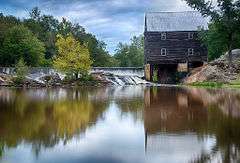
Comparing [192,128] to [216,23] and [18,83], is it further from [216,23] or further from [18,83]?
[18,83]

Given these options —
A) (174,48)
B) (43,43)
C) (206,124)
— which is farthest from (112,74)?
(206,124)

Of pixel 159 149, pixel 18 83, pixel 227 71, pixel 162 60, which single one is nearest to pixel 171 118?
pixel 159 149

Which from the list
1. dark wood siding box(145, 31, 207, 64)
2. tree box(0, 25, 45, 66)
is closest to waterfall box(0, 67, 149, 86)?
dark wood siding box(145, 31, 207, 64)

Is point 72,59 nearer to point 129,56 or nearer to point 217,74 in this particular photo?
point 217,74

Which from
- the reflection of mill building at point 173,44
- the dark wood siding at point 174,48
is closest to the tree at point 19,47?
the reflection of mill building at point 173,44

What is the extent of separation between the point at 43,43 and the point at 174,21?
32993 millimetres

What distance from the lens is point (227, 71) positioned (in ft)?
212

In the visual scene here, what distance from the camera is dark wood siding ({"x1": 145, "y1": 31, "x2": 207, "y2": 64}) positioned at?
75.6 metres

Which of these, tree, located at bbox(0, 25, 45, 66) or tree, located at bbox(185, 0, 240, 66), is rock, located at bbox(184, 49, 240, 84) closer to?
tree, located at bbox(185, 0, 240, 66)

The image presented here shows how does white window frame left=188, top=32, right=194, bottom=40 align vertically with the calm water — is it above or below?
above

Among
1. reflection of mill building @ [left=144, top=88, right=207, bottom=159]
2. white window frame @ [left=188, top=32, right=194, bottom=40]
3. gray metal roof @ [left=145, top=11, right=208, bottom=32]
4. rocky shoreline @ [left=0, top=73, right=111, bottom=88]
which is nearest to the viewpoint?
reflection of mill building @ [left=144, top=88, right=207, bottom=159]

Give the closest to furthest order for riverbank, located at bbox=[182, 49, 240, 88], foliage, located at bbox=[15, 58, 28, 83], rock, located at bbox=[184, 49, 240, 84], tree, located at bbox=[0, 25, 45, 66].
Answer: riverbank, located at bbox=[182, 49, 240, 88] < rock, located at bbox=[184, 49, 240, 84] < foliage, located at bbox=[15, 58, 28, 83] < tree, located at bbox=[0, 25, 45, 66]

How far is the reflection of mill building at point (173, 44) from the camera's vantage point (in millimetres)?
75625

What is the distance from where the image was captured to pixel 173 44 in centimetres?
7606
